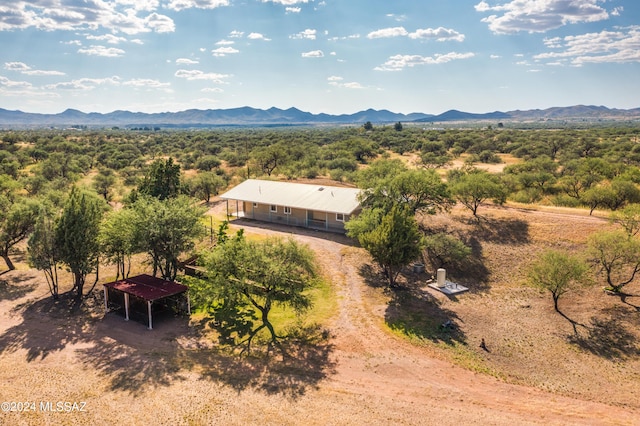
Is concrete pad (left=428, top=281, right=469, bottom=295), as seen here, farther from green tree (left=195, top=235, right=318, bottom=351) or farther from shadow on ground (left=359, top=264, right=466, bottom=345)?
green tree (left=195, top=235, right=318, bottom=351)

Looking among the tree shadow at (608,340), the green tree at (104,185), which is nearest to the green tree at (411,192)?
the tree shadow at (608,340)

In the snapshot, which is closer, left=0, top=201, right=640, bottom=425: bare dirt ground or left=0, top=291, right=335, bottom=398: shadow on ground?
left=0, top=201, right=640, bottom=425: bare dirt ground

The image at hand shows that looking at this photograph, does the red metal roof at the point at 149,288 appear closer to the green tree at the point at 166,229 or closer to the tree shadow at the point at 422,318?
the green tree at the point at 166,229

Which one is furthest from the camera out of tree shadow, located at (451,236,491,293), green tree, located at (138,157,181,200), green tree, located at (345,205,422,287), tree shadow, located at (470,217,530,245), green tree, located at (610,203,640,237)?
green tree, located at (138,157,181,200)

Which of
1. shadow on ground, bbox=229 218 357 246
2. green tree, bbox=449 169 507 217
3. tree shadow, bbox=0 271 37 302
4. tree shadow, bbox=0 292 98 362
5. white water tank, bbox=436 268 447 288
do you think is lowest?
tree shadow, bbox=0 292 98 362

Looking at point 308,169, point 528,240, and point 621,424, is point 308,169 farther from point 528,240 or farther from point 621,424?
point 621,424

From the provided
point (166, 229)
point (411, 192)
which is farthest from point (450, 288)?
point (166, 229)

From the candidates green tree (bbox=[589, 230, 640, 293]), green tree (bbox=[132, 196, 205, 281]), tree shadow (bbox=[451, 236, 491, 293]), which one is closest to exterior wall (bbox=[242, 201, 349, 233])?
tree shadow (bbox=[451, 236, 491, 293])

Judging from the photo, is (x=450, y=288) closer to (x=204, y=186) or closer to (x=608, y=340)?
(x=608, y=340)
